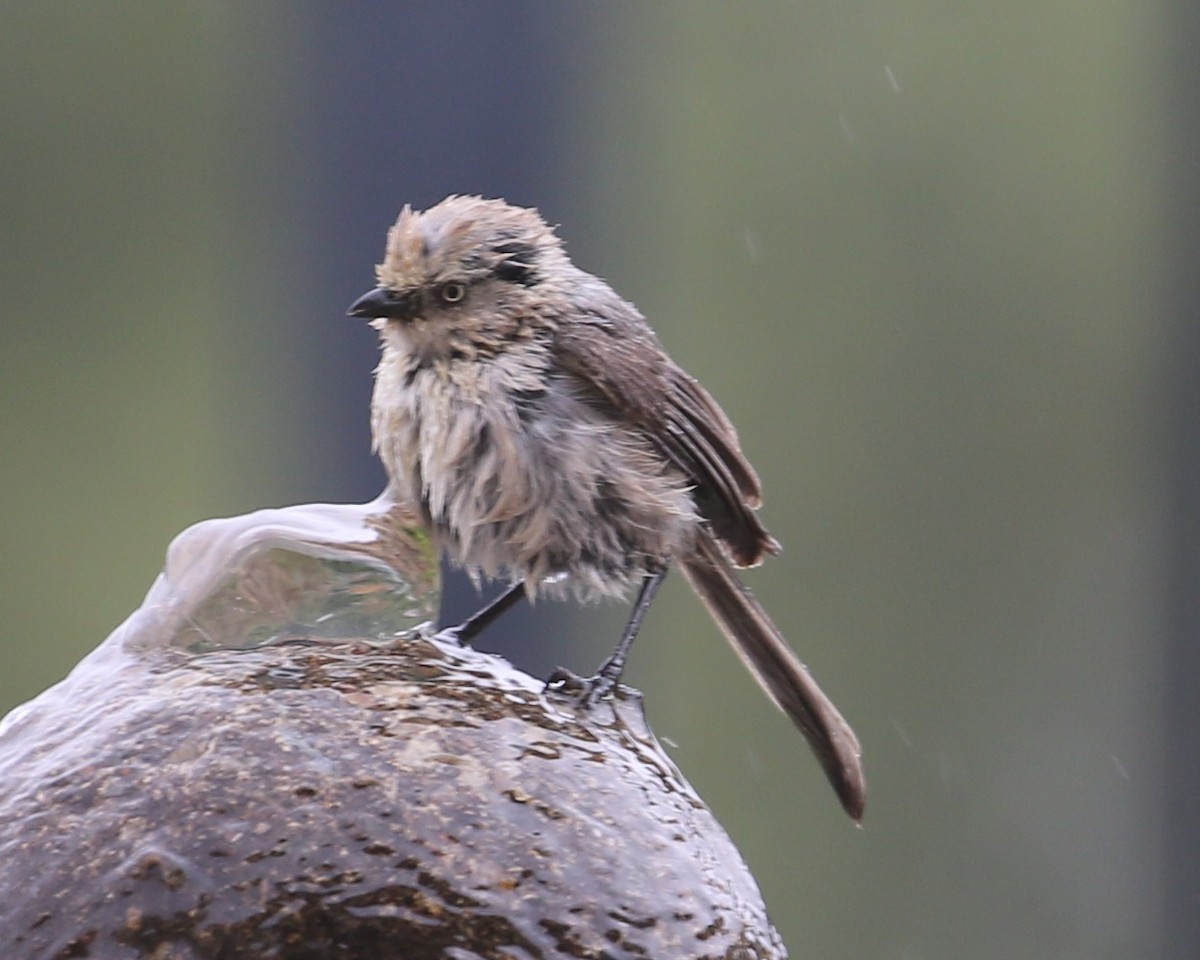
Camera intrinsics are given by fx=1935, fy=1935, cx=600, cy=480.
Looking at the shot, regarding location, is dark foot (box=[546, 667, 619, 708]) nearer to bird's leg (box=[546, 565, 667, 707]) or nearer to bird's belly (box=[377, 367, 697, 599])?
bird's leg (box=[546, 565, 667, 707])

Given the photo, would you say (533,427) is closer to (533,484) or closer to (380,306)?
(533,484)

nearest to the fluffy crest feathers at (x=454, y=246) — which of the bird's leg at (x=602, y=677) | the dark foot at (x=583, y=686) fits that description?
the bird's leg at (x=602, y=677)

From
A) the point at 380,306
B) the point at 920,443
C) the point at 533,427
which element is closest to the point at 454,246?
the point at 380,306

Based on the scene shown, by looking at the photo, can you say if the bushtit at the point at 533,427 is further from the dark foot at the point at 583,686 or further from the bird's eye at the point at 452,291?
the dark foot at the point at 583,686

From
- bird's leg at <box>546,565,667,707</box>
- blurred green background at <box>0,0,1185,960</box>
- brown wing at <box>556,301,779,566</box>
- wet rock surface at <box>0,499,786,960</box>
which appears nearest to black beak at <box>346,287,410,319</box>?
brown wing at <box>556,301,779,566</box>

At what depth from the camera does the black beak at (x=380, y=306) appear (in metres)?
4.04

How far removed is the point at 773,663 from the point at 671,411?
0.61m

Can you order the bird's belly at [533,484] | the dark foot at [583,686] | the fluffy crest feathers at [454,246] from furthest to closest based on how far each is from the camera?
the fluffy crest feathers at [454,246]
the bird's belly at [533,484]
the dark foot at [583,686]

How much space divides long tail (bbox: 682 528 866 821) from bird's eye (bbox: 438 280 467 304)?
77 cm

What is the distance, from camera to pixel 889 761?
1045 cm

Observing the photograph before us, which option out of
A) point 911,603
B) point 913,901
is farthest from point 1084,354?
point 913,901

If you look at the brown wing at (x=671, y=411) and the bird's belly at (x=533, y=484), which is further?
the brown wing at (x=671, y=411)

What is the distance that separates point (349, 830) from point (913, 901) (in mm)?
8259

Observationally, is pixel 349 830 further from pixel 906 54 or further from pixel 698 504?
pixel 906 54
